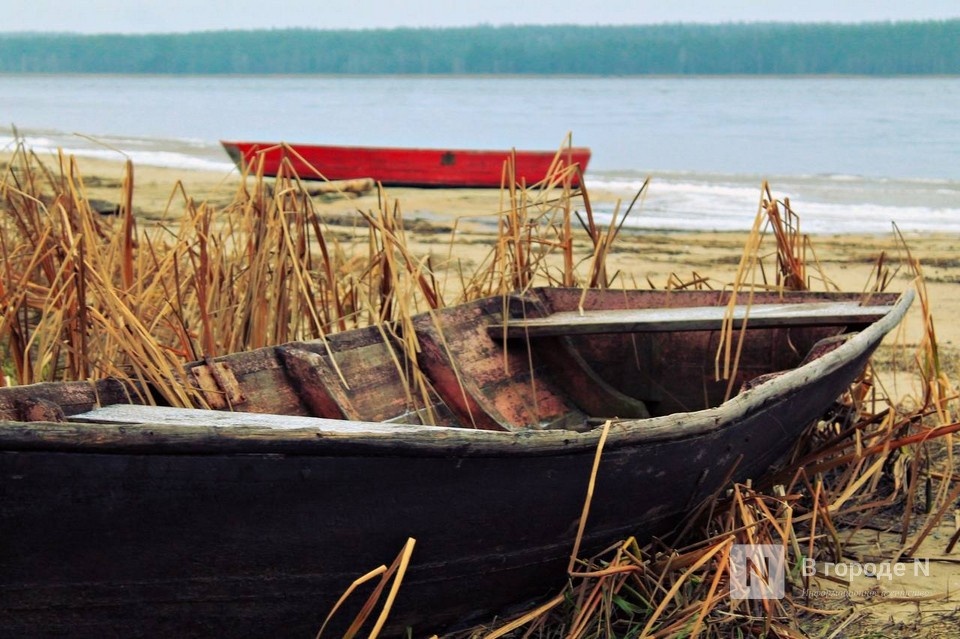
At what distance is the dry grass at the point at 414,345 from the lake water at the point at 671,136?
0.47 meters

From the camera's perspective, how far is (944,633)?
111 inches

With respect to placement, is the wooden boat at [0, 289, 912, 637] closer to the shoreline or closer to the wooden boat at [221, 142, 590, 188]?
the shoreline

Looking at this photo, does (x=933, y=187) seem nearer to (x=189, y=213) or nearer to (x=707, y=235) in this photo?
(x=707, y=235)

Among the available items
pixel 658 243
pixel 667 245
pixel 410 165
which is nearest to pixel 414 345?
pixel 667 245

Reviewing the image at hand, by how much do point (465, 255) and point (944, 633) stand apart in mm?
6582

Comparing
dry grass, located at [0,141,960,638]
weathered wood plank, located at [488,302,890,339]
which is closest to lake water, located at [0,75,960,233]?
dry grass, located at [0,141,960,638]

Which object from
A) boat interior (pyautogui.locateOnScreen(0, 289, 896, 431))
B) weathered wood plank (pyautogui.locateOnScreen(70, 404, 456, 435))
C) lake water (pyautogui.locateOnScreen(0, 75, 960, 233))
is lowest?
lake water (pyautogui.locateOnScreen(0, 75, 960, 233))

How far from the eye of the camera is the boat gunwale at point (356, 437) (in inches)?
74.1

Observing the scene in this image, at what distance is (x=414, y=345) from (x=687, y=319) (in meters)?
0.95

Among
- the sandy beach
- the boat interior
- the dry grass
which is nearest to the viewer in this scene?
the dry grass

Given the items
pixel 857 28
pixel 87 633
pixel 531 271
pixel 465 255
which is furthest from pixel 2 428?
pixel 857 28

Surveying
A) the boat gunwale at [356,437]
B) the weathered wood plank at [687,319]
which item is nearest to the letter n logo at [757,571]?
the boat gunwale at [356,437]

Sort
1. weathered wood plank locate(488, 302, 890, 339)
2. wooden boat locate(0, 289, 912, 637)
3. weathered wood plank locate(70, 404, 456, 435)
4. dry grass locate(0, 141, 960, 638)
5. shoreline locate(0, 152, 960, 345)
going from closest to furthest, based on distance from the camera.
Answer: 1. wooden boat locate(0, 289, 912, 637)
2. weathered wood plank locate(70, 404, 456, 435)
3. dry grass locate(0, 141, 960, 638)
4. weathered wood plank locate(488, 302, 890, 339)
5. shoreline locate(0, 152, 960, 345)

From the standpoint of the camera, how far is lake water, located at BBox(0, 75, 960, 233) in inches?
589
